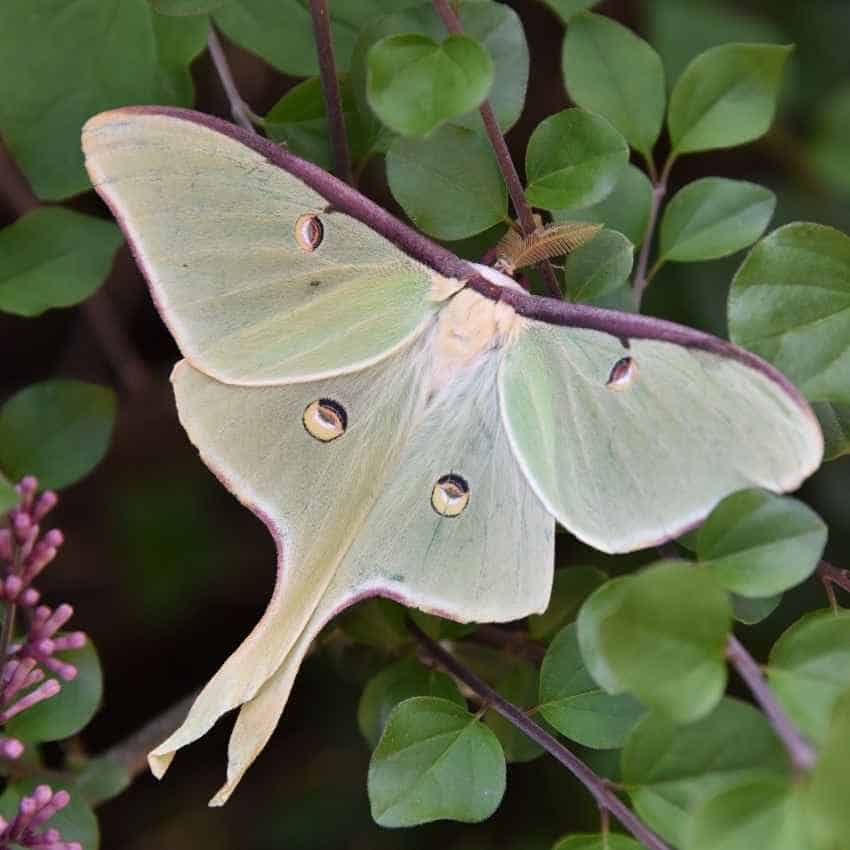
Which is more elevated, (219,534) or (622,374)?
(622,374)

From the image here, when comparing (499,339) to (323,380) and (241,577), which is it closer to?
(323,380)

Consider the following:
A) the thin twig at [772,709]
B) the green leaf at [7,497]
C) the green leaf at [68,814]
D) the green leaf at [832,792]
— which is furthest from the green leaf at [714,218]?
the green leaf at [68,814]

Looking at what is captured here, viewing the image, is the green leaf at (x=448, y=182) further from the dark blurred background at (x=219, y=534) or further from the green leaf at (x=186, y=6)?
the dark blurred background at (x=219, y=534)

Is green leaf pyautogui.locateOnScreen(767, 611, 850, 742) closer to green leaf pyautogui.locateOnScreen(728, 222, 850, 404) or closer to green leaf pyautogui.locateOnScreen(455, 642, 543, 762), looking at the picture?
green leaf pyautogui.locateOnScreen(728, 222, 850, 404)

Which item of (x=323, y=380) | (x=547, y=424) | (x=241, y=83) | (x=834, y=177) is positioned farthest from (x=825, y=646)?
(x=241, y=83)

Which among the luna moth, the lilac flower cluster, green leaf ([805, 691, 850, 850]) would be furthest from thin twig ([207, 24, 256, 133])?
green leaf ([805, 691, 850, 850])

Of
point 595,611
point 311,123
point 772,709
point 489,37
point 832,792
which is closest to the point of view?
point 832,792

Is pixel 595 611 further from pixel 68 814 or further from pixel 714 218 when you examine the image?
pixel 68 814

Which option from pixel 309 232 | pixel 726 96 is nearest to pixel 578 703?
pixel 309 232
